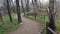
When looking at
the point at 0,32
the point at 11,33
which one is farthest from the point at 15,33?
the point at 0,32

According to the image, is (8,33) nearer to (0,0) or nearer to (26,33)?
(26,33)

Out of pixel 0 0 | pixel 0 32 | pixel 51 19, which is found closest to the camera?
pixel 51 19

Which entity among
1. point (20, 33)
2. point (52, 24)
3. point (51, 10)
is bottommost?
point (20, 33)

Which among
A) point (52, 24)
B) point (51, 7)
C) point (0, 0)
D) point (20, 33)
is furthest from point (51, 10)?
point (0, 0)

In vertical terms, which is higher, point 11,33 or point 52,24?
point 52,24

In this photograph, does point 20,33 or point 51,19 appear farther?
point 20,33

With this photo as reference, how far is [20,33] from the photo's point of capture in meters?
15.2

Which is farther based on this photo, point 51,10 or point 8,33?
point 8,33

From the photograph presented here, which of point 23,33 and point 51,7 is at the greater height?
point 51,7

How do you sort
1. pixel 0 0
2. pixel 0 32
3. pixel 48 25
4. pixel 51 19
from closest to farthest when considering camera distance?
1. pixel 48 25
2. pixel 51 19
3. pixel 0 32
4. pixel 0 0

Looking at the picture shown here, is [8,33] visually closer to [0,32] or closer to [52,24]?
[0,32]

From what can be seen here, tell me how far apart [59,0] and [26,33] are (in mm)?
33871

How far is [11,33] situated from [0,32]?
3.82 ft

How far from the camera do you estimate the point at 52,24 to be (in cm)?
1270
